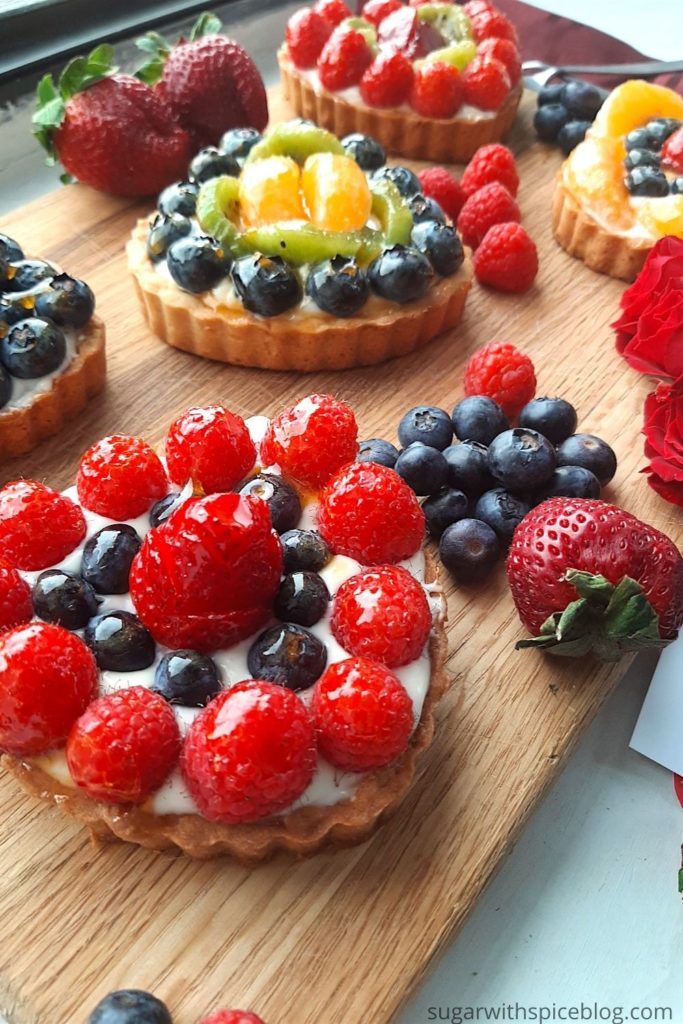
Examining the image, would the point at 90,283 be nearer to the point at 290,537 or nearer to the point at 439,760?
the point at 290,537

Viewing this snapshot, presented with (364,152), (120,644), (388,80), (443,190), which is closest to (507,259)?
(443,190)

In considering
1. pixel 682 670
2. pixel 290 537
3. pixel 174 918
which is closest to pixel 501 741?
pixel 682 670

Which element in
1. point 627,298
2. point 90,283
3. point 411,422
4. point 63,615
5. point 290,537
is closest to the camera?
point 63,615

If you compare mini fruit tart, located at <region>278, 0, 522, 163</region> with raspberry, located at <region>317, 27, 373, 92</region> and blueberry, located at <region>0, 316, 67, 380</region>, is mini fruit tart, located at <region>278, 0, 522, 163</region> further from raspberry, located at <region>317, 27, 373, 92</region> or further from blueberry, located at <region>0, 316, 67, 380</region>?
blueberry, located at <region>0, 316, 67, 380</region>

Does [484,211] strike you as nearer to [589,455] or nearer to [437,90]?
[437,90]

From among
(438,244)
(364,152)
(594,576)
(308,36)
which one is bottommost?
(594,576)

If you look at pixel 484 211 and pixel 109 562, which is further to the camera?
pixel 484 211

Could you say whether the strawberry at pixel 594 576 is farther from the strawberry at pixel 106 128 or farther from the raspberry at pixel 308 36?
the raspberry at pixel 308 36
